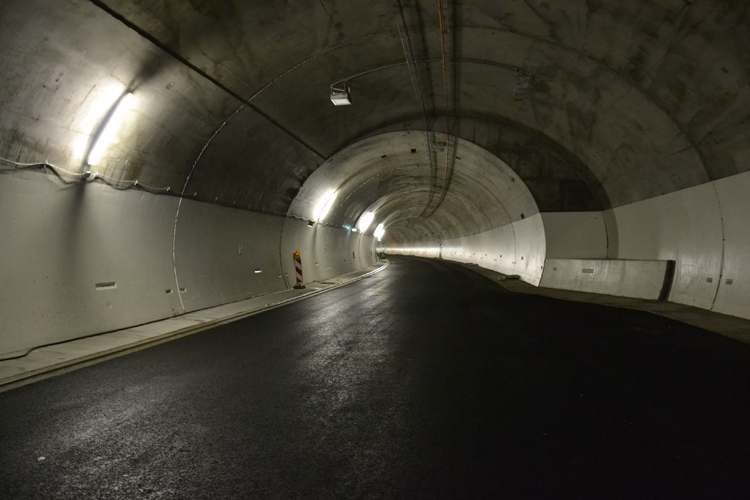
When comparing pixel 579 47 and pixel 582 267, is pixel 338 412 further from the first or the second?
pixel 582 267

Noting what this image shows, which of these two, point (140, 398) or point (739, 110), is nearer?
point (140, 398)

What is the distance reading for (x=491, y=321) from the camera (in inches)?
381

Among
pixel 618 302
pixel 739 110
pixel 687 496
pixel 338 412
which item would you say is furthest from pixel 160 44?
pixel 618 302

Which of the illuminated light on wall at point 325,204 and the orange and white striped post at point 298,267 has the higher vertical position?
the illuminated light on wall at point 325,204

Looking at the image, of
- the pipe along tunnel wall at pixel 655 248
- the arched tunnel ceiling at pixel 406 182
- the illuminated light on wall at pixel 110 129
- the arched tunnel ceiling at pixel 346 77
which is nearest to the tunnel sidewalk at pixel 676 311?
the pipe along tunnel wall at pixel 655 248

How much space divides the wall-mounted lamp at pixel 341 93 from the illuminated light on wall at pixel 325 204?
27.8 ft

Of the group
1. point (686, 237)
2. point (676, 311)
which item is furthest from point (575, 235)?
point (676, 311)

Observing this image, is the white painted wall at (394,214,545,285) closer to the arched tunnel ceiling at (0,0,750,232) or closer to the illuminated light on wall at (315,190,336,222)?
the arched tunnel ceiling at (0,0,750,232)

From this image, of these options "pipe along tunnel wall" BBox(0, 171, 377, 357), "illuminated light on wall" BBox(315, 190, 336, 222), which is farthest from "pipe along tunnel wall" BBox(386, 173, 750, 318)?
"pipe along tunnel wall" BBox(0, 171, 377, 357)

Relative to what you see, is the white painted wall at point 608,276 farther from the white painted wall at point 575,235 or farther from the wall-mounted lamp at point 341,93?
the wall-mounted lamp at point 341,93

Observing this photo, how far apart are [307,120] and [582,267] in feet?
33.7

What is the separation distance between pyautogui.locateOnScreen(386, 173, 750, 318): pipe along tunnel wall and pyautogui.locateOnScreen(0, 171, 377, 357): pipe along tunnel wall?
1078 cm

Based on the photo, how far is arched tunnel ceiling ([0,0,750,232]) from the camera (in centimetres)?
673

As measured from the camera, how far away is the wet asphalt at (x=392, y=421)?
311 cm
